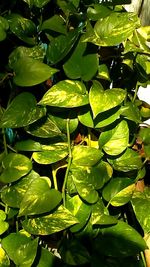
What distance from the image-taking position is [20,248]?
0.86 meters

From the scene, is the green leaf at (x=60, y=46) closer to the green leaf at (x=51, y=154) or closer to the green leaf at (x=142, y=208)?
the green leaf at (x=51, y=154)

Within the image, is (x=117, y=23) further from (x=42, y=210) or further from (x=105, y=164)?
(x=42, y=210)

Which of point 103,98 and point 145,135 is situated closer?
point 103,98

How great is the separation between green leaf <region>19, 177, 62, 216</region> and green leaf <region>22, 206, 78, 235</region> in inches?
0.9

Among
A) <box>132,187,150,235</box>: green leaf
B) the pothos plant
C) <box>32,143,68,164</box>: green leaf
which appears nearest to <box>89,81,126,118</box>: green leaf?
the pothos plant

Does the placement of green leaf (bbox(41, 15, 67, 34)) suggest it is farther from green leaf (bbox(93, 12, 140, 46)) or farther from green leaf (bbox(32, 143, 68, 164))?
green leaf (bbox(32, 143, 68, 164))

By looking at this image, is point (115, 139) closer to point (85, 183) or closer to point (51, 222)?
point (85, 183)

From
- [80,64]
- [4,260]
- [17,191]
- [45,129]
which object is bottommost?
[4,260]

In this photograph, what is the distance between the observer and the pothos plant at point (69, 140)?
0.86 m

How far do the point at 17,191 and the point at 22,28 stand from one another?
1.08 feet

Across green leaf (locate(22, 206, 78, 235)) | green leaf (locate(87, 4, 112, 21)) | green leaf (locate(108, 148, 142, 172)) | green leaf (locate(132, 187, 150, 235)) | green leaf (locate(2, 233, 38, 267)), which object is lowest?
green leaf (locate(2, 233, 38, 267))

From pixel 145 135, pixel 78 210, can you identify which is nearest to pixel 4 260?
pixel 78 210

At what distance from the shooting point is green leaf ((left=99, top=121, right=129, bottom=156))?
36.3 inches

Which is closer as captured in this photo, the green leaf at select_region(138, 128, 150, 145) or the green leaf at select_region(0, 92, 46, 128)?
the green leaf at select_region(0, 92, 46, 128)
